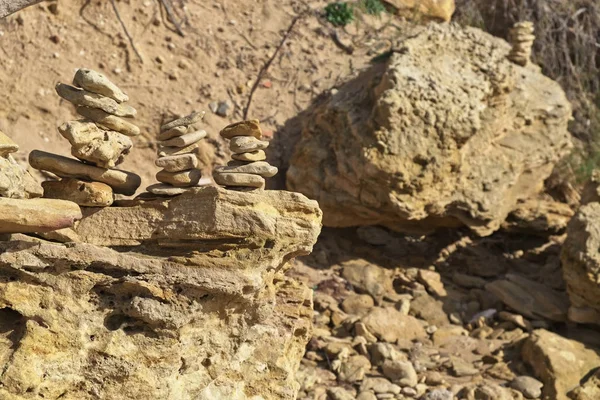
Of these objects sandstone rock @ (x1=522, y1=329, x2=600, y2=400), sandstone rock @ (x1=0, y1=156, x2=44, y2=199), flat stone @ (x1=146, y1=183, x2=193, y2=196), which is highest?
flat stone @ (x1=146, y1=183, x2=193, y2=196)

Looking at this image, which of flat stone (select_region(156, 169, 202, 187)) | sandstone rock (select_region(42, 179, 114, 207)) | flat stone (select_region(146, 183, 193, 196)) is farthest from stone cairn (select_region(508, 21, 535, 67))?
sandstone rock (select_region(42, 179, 114, 207))

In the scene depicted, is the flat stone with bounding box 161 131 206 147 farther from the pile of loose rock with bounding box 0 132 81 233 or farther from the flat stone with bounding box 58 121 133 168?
the pile of loose rock with bounding box 0 132 81 233

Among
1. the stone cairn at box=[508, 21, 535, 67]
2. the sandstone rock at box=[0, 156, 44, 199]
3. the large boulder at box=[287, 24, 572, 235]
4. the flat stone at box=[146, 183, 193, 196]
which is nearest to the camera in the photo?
the sandstone rock at box=[0, 156, 44, 199]

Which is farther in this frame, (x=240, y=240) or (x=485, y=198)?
(x=485, y=198)

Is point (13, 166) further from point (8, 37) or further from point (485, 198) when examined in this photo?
point (485, 198)


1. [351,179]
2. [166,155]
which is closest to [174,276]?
[166,155]

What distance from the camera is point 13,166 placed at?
3.77 metres

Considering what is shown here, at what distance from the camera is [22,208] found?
3510 millimetres

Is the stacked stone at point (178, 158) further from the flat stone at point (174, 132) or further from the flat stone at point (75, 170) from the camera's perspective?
the flat stone at point (75, 170)

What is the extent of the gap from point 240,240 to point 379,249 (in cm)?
462

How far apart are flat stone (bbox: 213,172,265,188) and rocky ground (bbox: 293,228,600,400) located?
2.45 metres

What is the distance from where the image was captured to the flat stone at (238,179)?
408cm

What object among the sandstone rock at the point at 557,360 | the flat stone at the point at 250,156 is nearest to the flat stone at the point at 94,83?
the flat stone at the point at 250,156

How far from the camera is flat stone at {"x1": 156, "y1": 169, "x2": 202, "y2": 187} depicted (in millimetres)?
4082
